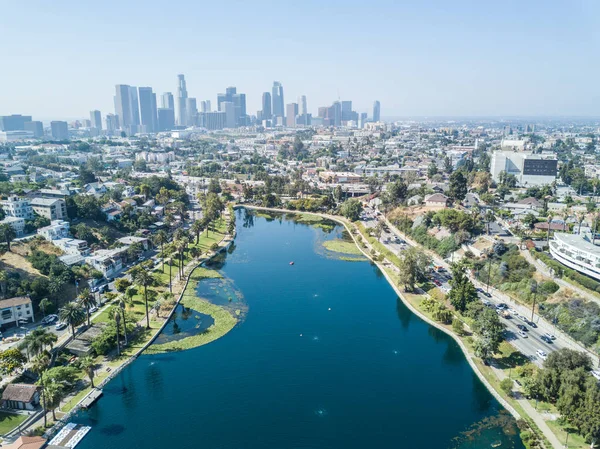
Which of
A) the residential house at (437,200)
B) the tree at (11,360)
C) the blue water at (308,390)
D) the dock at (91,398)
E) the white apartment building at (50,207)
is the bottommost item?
the blue water at (308,390)

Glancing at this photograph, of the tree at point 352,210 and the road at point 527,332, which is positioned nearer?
the road at point 527,332

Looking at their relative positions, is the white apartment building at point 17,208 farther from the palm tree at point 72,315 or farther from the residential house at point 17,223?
the palm tree at point 72,315

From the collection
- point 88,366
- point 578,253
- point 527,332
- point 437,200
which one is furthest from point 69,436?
point 437,200

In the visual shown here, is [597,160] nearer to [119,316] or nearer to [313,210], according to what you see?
[313,210]

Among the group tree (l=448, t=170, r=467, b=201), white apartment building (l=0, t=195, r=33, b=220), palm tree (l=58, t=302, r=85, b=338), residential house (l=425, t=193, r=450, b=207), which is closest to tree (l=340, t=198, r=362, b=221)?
residential house (l=425, t=193, r=450, b=207)

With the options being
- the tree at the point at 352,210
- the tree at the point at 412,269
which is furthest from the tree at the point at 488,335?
the tree at the point at 352,210

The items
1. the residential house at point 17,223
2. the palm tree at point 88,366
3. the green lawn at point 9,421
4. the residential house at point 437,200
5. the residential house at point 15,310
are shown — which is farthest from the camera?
the residential house at point 437,200
